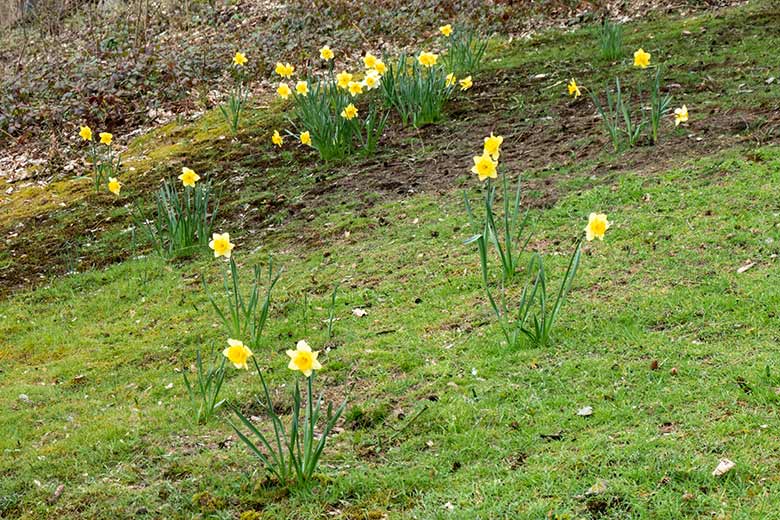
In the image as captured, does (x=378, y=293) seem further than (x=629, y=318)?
Yes

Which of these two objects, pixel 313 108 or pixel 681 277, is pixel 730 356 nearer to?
pixel 681 277

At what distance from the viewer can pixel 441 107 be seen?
680 centimetres

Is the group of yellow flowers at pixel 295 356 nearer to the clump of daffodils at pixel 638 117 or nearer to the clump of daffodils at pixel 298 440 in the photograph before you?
the clump of daffodils at pixel 298 440

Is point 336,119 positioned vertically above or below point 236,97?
above

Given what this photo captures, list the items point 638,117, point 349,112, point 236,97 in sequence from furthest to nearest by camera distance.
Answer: point 236,97
point 349,112
point 638,117

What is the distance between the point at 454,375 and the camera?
3.30m

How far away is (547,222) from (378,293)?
1.08 meters

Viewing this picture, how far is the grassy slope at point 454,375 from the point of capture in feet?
8.46

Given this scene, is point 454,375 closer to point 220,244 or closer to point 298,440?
point 298,440

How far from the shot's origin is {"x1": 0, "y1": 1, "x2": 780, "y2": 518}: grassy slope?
2.58 meters

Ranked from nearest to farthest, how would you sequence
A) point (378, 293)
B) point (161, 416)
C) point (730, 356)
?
point (730, 356), point (161, 416), point (378, 293)

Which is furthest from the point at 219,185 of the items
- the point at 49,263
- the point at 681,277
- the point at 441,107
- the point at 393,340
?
the point at 681,277

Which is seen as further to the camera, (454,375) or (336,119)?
(336,119)

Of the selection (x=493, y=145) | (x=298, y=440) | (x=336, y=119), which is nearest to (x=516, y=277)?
(x=493, y=145)
